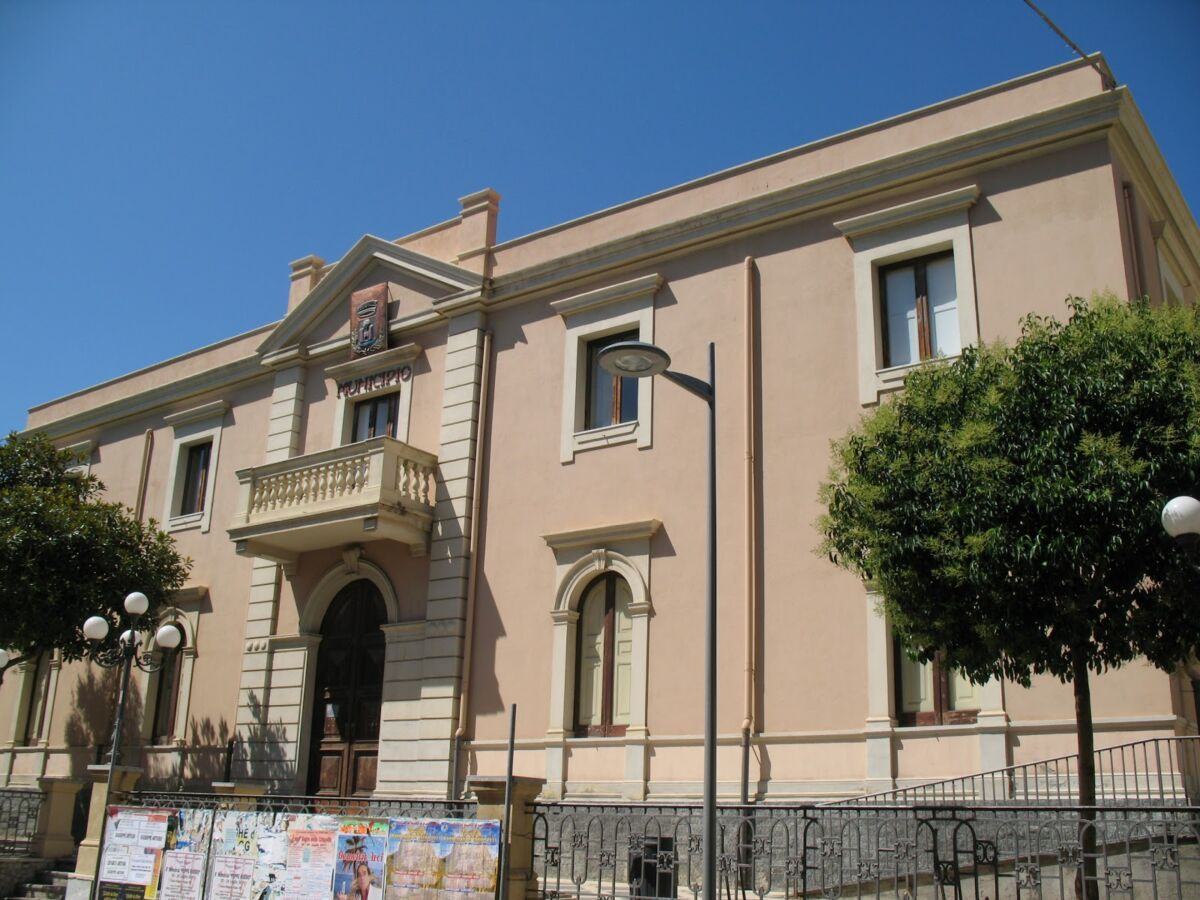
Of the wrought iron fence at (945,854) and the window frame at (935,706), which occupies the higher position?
the window frame at (935,706)

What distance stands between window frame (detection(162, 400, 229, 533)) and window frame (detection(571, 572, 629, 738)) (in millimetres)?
9831

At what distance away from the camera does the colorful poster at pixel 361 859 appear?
447 inches

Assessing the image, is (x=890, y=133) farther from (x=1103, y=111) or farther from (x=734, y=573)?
(x=734, y=573)

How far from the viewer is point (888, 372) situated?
15633 mm

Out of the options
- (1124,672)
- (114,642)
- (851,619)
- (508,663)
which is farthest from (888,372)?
(114,642)

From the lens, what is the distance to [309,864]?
11961mm

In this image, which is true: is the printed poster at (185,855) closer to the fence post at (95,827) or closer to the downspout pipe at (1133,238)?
the fence post at (95,827)

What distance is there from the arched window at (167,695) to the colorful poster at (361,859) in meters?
12.3

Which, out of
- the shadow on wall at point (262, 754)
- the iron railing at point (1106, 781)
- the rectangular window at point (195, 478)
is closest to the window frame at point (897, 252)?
the iron railing at point (1106, 781)

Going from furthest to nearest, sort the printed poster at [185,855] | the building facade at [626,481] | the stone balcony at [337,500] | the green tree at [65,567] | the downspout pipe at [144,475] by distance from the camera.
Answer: the downspout pipe at [144,475], the green tree at [65,567], the stone balcony at [337,500], the building facade at [626,481], the printed poster at [185,855]

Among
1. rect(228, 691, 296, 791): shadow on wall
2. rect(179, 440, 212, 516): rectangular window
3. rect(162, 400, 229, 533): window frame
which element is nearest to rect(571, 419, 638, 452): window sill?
rect(228, 691, 296, 791): shadow on wall

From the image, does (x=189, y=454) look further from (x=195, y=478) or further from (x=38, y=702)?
(x=38, y=702)

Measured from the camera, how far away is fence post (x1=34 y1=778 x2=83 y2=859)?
714 inches

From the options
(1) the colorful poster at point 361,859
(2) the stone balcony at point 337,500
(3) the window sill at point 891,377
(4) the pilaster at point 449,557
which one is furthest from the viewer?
(2) the stone balcony at point 337,500
